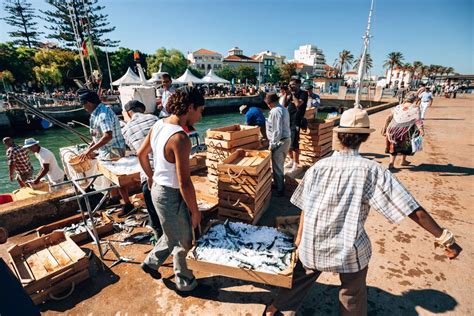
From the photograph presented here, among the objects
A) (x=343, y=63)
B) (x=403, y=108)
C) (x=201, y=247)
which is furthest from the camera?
(x=343, y=63)

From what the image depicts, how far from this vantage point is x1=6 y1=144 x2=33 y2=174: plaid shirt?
6.27 m

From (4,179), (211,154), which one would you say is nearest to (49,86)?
(4,179)

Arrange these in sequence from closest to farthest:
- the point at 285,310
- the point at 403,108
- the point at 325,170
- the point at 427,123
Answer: the point at 325,170 < the point at 285,310 < the point at 403,108 < the point at 427,123

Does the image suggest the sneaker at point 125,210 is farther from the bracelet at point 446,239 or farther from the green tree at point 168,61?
the green tree at point 168,61

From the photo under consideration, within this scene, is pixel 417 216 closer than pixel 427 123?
Yes

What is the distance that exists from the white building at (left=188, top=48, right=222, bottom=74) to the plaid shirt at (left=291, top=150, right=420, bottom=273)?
99.9 metres

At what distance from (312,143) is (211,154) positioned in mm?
2830

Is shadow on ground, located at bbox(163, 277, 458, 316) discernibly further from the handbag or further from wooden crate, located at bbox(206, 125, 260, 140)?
the handbag

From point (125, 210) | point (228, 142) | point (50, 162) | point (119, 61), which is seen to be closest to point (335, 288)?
point (228, 142)

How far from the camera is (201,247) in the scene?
2.62m

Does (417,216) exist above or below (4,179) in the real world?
above

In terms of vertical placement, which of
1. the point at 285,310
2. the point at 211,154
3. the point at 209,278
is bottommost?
the point at 209,278

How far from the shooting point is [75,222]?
4188mm

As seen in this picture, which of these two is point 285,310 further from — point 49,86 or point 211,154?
point 49,86
